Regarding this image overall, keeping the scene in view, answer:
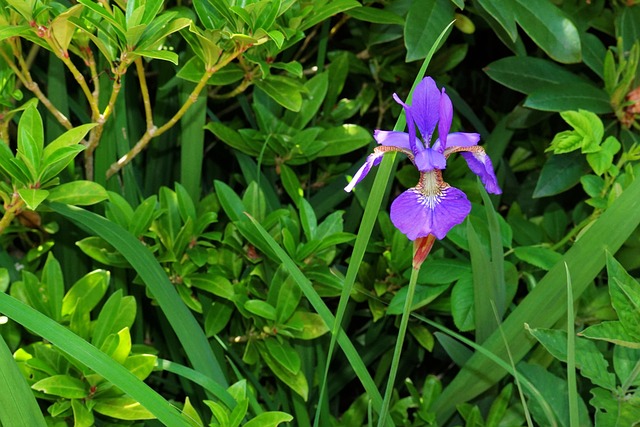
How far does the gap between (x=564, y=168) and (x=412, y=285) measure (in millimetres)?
601

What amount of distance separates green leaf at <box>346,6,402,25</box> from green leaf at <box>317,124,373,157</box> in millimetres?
183

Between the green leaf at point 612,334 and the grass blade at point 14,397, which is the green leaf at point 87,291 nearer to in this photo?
the grass blade at point 14,397

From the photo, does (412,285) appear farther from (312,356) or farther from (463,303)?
(312,356)

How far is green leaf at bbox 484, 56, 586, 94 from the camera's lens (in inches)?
55.3

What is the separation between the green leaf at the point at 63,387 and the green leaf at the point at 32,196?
0.21 m

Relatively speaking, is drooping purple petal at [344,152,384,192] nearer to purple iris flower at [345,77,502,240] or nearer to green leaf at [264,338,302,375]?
purple iris flower at [345,77,502,240]

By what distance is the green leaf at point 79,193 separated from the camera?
1098 millimetres

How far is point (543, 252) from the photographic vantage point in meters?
1.26

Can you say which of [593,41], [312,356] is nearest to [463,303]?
[312,356]

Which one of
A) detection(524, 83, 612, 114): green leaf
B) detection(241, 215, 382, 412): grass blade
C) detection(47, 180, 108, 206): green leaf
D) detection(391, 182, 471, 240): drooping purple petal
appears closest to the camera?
detection(391, 182, 471, 240): drooping purple petal

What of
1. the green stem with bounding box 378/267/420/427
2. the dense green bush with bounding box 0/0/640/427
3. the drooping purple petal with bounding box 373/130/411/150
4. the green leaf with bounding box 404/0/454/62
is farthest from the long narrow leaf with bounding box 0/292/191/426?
the green leaf with bounding box 404/0/454/62

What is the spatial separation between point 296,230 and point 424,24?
1.18 ft

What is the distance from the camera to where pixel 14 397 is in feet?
2.99

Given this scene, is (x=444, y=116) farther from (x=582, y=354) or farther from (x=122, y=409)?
(x=122, y=409)
